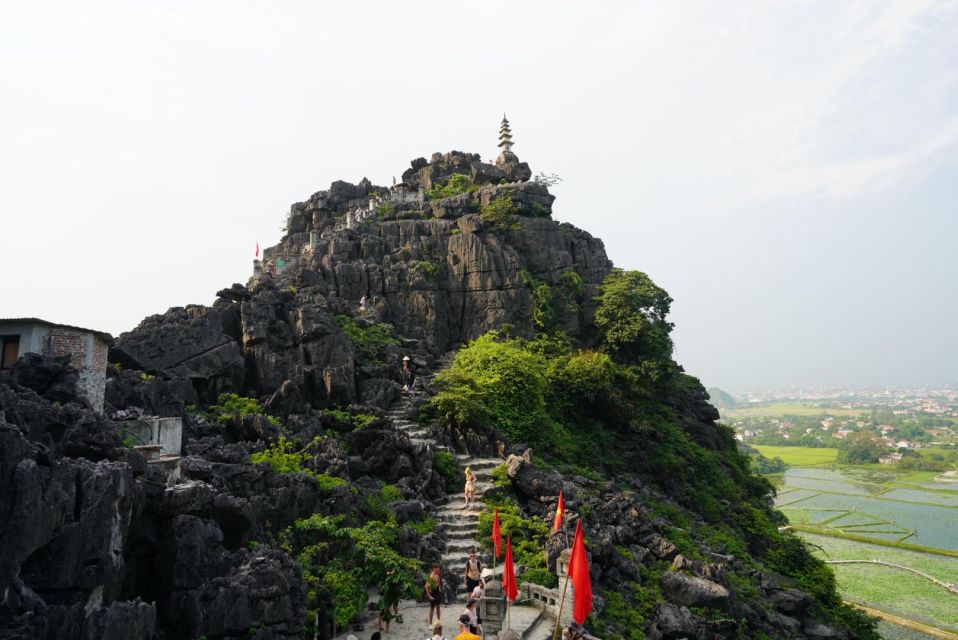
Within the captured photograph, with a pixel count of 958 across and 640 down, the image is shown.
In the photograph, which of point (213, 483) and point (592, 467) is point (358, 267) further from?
point (213, 483)

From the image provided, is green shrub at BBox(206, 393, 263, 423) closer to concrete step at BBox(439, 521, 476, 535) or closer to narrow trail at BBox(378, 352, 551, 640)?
narrow trail at BBox(378, 352, 551, 640)

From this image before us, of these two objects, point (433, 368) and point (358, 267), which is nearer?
point (433, 368)

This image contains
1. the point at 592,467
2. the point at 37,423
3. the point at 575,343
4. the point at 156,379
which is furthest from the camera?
the point at 575,343

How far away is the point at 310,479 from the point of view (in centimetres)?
1543

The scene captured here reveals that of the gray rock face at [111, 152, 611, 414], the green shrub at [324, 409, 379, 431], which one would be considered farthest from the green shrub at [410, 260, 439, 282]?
the green shrub at [324, 409, 379, 431]

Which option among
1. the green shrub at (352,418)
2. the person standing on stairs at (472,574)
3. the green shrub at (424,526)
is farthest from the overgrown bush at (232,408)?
the person standing on stairs at (472,574)

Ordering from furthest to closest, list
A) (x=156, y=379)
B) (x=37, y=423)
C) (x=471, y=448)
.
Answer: (x=471, y=448), (x=156, y=379), (x=37, y=423)

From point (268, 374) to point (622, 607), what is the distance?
53.5ft

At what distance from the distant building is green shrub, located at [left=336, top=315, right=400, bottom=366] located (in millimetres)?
13386

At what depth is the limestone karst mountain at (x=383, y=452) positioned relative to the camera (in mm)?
10008

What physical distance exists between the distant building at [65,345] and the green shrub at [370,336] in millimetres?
13386

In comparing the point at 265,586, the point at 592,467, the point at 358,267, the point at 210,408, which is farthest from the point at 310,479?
the point at 358,267

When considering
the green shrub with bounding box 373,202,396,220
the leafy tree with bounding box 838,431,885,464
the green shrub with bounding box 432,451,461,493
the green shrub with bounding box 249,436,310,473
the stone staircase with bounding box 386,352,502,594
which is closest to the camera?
the stone staircase with bounding box 386,352,502,594

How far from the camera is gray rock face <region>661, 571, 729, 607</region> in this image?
17016 mm
